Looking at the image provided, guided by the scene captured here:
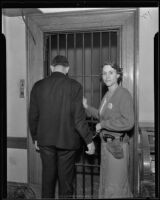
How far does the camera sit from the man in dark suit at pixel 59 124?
193 centimetres

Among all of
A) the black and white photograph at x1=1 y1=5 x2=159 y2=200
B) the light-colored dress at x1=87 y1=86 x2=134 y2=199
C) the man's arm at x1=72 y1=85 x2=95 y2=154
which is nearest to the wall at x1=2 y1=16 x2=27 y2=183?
the black and white photograph at x1=1 y1=5 x2=159 y2=200

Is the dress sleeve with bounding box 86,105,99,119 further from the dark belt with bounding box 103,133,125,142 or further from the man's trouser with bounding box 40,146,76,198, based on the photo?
the man's trouser with bounding box 40,146,76,198

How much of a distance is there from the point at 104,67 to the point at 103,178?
942mm

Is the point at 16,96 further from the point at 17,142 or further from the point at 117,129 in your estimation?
the point at 117,129

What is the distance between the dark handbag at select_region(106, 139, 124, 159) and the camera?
6.39ft

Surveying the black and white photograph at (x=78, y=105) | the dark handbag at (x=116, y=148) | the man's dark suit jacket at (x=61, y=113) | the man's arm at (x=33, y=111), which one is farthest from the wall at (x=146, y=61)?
the man's arm at (x=33, y=111)

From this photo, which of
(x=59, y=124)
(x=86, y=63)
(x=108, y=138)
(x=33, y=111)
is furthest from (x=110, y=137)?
(x=86, y=63)

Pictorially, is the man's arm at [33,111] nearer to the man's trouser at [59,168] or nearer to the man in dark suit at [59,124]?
the man in dark suit at [59,124]

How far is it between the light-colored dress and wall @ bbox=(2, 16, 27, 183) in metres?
0.96

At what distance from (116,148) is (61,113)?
0.51 metres

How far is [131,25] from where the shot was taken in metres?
2.28

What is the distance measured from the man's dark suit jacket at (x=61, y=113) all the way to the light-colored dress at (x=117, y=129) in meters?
0.19

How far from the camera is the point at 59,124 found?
196 cm
